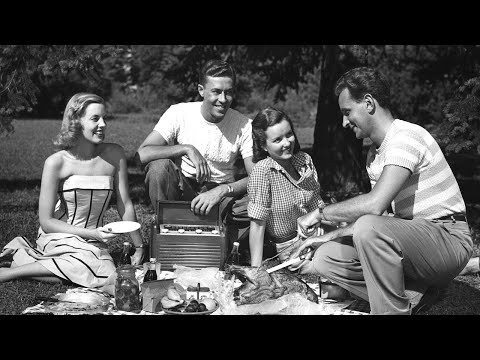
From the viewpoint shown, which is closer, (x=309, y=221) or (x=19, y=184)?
(x=309, y=221)

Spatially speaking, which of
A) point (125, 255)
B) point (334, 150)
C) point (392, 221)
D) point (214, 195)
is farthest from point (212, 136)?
point (334, 150)

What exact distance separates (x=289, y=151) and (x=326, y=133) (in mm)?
3854

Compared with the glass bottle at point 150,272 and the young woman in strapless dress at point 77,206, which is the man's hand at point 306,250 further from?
the young woman in strapless dress at point 77,206

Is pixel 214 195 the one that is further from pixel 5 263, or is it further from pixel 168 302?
pixel 5 263

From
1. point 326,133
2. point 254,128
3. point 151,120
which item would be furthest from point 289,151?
point 151,120

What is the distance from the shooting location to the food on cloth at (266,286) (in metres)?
4.34

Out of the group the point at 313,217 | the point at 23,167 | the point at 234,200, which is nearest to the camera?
the point at 313,217

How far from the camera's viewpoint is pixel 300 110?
21.7 meters

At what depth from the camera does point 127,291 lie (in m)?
4.14

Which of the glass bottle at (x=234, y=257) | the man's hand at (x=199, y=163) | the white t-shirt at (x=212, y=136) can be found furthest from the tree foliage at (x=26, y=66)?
the glass bottle at (x=234, y=257)

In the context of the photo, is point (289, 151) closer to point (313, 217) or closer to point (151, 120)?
point (313, 217)

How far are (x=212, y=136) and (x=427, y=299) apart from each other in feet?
7.08

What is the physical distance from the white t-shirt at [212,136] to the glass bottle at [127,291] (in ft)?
5.04
